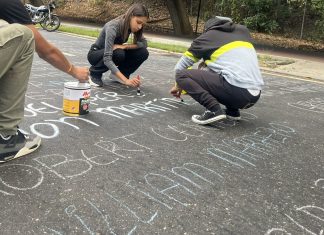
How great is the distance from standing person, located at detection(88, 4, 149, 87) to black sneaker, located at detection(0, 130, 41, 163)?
5.57ft

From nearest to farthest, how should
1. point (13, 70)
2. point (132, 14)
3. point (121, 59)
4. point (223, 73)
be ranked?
1. point (13, 70)
2. point (223, 73)
3. point (132, 14)
4. point (121, 59)

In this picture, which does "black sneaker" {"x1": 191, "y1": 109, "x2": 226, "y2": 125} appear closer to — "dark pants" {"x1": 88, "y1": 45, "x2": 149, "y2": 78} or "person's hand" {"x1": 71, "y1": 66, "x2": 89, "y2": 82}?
"person's hand" {"x1": 71, "y1": 66, "x2": 89, "y2": 82}

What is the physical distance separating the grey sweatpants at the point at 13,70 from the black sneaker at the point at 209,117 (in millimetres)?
1767

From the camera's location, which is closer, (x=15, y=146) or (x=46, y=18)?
(x=15, y=146)

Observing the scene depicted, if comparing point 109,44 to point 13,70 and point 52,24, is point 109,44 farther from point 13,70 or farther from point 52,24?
point 52,24

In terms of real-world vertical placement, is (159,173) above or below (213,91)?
below

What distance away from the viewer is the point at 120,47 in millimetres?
5133

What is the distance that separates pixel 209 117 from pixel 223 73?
43 cm

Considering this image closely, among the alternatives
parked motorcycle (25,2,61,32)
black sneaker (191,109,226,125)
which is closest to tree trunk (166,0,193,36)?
parked motorcycle (25,2,61,32)

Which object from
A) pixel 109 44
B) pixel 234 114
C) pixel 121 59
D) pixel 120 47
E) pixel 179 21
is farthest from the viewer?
pixel 179 21

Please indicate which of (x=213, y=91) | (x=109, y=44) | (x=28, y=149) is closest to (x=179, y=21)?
(x=109, y=44)

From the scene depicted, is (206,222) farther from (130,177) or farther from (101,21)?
(101,21)

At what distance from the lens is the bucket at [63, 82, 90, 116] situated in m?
3.74

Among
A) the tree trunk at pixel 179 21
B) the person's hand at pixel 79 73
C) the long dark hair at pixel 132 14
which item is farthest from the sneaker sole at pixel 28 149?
the tree trunk at pixel 179 21
